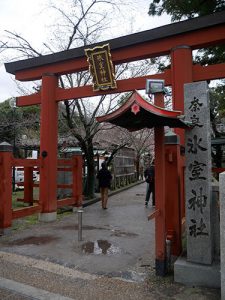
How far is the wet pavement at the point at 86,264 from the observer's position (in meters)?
4.71

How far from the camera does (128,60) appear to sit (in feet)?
31.2

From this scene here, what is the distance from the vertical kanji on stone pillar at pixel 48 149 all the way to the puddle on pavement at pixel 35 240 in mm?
2026

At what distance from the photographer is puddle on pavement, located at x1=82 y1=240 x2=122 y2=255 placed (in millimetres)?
6727

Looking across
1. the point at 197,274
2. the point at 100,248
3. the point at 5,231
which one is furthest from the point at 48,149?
the point at 197,274

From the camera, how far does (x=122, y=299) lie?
14.7 ft

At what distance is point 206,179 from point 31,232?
5454 mm

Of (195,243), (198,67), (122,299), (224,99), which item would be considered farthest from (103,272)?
(224,99)

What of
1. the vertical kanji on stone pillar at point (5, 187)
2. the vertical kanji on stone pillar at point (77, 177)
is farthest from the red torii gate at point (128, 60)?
the vertical kanji on stone pillar at point (5, 187)

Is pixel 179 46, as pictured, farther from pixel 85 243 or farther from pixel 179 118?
pixel 85 243

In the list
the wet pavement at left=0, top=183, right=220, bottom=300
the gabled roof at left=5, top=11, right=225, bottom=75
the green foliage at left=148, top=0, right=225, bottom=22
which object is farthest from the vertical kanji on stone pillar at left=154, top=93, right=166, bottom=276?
the green foliage at left=148, top=0, right=225, bottom=22

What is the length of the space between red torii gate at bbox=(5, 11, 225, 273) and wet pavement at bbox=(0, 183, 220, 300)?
1.54m

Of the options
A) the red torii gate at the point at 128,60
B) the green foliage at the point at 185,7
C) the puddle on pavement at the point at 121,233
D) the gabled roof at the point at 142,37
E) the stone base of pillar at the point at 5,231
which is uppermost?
the green foliage at the point at 185,7

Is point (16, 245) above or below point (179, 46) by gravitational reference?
below

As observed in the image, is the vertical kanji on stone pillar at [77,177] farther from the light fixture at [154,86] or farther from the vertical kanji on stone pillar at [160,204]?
the vertical kanji on stone pillar at [160,204]
